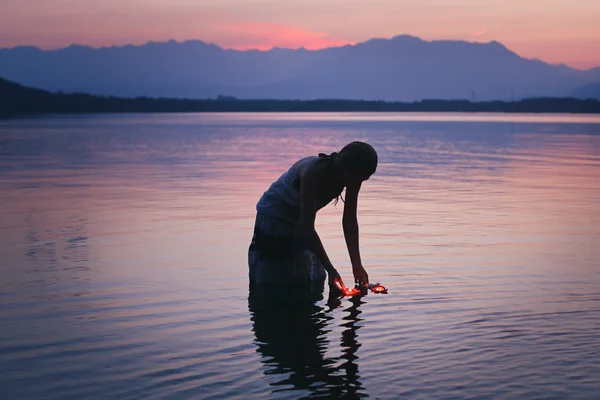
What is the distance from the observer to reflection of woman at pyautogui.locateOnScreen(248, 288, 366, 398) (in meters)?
6.28

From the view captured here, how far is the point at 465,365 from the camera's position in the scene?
6.68 m

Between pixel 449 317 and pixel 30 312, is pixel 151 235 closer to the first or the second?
pixel 30 312

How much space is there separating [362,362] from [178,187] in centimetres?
1591

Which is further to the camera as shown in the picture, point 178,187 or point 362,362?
point 178,187

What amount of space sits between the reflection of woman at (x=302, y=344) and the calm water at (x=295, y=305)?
3 centimetres

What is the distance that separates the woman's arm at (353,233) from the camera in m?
7.84

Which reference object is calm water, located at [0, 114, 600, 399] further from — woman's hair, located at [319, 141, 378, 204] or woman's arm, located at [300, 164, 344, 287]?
woman's hair, located at [319, 141, 378, 204]

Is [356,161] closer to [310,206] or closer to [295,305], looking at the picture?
[310,206]

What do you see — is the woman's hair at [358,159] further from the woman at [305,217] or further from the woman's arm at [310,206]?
the woman's arm at [310,206]

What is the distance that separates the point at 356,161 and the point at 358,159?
3 cm

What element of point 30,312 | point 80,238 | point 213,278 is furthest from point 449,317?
point 80,238

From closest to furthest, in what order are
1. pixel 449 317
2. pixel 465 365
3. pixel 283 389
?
pixel 283 389, pixel 465 365, pixel 449 317

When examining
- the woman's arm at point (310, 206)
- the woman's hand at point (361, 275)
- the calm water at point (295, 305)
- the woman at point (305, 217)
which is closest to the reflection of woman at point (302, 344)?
the calm water at point (295, 305)

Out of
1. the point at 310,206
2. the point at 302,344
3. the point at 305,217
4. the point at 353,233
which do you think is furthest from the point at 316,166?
the point at 302,344
